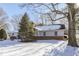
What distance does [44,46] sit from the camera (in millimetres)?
2023

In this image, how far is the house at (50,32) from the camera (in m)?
2.02

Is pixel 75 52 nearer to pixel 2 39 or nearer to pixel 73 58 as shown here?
pixel 73 58

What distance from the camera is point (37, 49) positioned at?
2020mm

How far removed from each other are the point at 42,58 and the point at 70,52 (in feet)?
0.76

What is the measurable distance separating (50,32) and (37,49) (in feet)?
0.57

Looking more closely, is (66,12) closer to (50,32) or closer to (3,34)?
(50,32)

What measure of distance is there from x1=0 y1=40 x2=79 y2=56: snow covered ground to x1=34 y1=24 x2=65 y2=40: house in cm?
4

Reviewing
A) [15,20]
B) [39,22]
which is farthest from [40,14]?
[15,20]

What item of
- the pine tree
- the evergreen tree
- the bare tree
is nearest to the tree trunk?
the bare tree

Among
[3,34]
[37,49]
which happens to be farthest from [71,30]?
[3,34]

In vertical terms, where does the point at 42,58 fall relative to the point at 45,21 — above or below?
below

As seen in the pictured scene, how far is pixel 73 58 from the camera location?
6.55ft

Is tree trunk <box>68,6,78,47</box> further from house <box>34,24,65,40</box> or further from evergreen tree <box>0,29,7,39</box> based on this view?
evergreen tree <box>0,29,7,39</box>

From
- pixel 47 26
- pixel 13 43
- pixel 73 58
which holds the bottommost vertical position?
pixel 73 58
